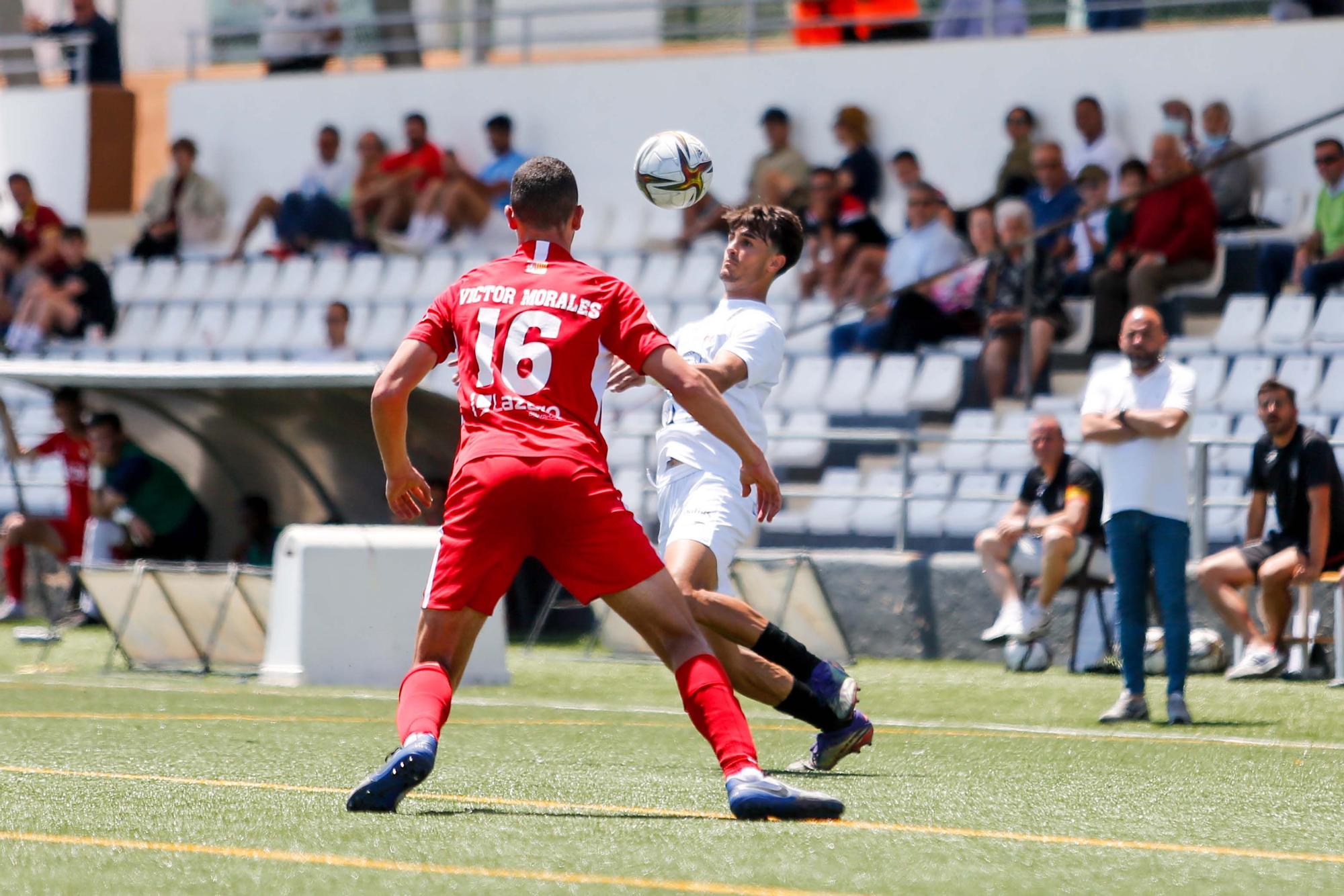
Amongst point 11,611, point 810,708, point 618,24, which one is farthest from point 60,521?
point 810,708

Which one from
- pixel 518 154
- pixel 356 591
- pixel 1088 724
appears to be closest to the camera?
pixel 1088 724

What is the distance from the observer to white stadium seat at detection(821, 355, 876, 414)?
16.0m

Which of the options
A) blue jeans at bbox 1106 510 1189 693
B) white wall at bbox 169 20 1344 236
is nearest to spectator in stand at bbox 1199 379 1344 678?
blue jeans at bbox 1106 510 1189 693

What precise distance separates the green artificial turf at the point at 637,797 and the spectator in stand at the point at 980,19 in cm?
868

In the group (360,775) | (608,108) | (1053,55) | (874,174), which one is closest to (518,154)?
(608,108)

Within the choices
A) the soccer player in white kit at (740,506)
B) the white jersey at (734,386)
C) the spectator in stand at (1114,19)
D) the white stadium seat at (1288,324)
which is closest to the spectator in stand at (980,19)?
the spectator in stand at (1114,19)

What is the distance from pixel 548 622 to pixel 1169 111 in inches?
233

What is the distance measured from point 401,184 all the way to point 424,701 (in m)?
15.0

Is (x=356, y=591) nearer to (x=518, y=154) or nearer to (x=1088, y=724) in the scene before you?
(x=1088, y=724)

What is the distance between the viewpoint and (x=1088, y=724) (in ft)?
30.9

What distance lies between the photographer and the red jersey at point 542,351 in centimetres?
574

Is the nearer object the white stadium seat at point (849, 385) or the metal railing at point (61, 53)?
the white stadium seat at point (849, 385)

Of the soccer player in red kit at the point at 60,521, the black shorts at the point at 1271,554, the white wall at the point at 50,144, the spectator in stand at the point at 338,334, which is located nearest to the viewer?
the black shorts at the point at 1271,554

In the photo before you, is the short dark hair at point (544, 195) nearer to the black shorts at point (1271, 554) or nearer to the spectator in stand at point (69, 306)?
the black shorts at point (1271, 554)
